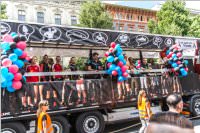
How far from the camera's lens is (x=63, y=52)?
1080 centimetres

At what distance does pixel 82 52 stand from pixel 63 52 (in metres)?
0.78

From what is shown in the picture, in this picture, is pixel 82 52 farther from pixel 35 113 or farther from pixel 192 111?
pixel 192 111

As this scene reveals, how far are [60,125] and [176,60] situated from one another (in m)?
5.67

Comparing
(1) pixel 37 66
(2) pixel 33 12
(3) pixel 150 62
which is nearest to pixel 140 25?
(2) pixel 33 12

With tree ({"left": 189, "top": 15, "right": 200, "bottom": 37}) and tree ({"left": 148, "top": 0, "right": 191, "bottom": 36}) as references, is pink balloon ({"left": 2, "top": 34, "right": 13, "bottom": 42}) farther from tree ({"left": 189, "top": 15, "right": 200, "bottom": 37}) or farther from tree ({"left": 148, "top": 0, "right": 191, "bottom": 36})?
tree ({"left": 189, "top": 15, "right": 200, "bottom": 37})

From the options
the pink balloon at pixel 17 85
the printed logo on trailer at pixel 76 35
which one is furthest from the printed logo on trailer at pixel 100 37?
the pink balloon at pixel 17 85

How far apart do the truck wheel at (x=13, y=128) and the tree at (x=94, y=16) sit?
99.7ft

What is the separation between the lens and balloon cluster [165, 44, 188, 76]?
38.9 feet

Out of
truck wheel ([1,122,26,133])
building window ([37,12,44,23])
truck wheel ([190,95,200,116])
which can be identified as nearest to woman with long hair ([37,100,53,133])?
truck wheel ([1,122,26,133])

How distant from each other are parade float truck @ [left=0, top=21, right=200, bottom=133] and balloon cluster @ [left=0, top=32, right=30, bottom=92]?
0.74 feet

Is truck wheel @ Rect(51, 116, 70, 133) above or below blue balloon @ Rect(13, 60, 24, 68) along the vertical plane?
below

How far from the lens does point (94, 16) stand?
1475 inches

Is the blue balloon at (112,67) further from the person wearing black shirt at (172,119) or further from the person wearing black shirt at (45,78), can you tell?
the person wearing black shirt at (172,119)

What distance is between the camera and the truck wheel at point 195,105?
1230 centimetres
